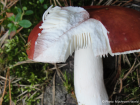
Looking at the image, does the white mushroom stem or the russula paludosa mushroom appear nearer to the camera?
the russula paludosa mushroom

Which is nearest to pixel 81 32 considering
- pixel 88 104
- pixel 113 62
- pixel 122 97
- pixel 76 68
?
pixel 76 68

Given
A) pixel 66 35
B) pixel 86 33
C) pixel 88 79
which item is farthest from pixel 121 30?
pixel 88 79

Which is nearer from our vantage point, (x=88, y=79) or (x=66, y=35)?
(x=66, y=35)

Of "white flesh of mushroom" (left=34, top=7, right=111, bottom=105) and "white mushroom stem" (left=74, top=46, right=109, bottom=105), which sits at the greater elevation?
"white flesh of mushroom" (left=34, top=7, right=111, bottom=105)

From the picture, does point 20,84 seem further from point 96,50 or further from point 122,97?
point 122,97

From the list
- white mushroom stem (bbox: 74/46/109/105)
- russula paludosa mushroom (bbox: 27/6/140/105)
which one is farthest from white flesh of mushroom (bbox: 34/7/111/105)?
white mushroom stem (bbox: 74/46/109/105)

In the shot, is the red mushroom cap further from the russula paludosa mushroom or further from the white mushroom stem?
the white mushroom stem

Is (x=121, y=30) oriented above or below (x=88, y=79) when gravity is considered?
above

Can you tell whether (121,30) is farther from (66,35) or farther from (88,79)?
(88,79)
